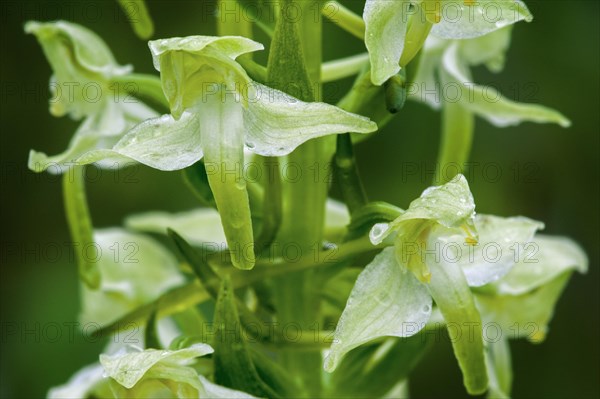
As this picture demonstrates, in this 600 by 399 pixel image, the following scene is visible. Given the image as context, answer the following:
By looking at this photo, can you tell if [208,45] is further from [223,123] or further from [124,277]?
[124,277]

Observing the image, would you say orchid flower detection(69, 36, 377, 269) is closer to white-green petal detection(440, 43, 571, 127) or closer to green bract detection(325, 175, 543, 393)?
green bract detection(325, 175, 543, 393)

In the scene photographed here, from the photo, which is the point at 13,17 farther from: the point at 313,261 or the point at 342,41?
the point at 313,261

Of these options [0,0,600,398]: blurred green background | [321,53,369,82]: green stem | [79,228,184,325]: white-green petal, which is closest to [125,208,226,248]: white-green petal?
[79,228,184,325]: white-green petal

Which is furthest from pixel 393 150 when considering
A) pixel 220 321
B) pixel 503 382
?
pixel 220 321

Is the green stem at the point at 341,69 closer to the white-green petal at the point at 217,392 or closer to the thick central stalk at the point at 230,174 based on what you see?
the thick central stalk at the point at 230,174

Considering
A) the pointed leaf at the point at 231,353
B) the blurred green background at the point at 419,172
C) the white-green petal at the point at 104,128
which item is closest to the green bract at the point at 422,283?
the pointed leaf at the point at 231,353
